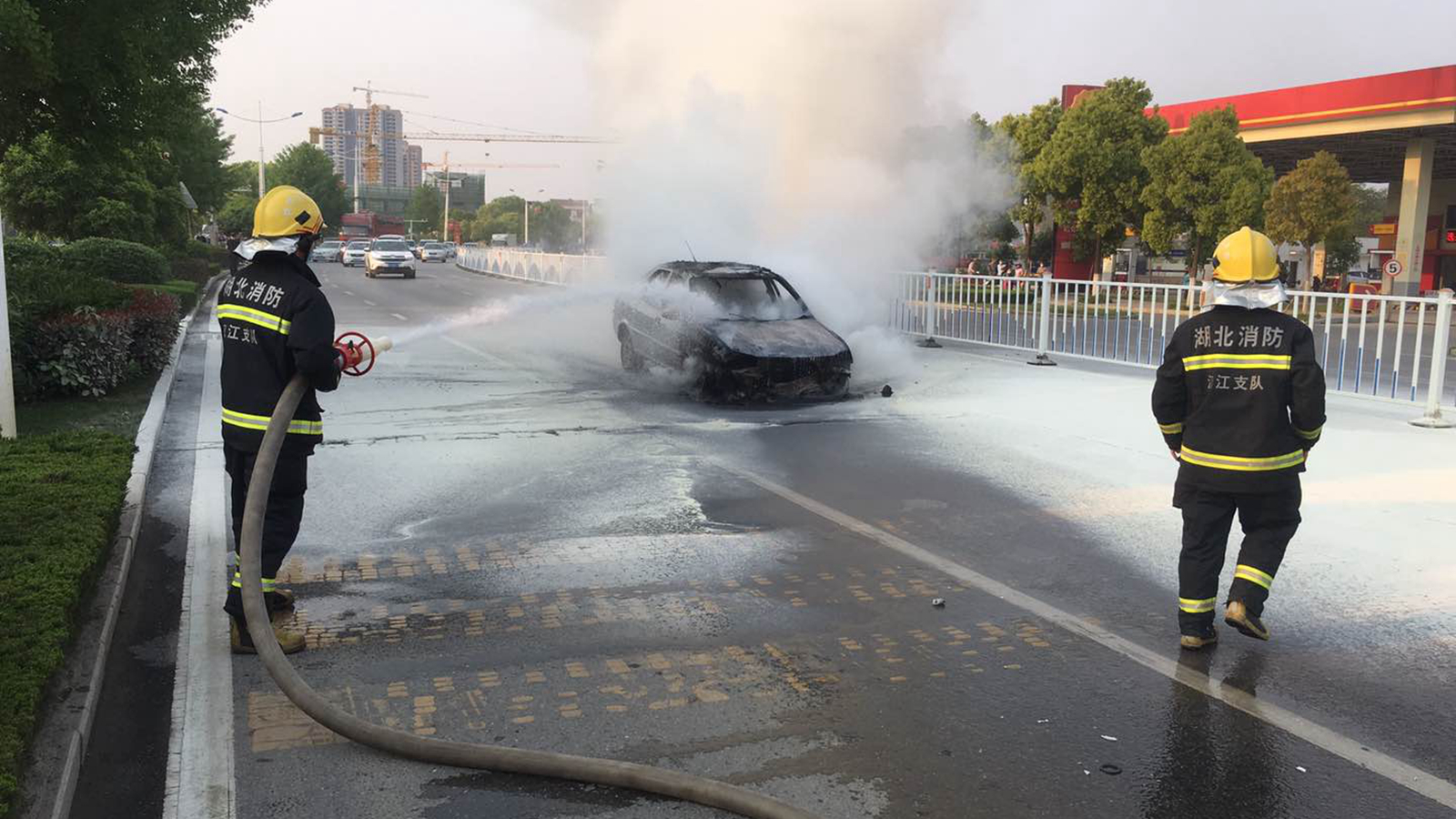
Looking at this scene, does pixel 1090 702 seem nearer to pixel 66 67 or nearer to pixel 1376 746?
pixel 1376 746

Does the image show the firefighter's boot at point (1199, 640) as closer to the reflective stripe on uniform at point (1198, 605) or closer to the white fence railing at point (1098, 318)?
the reflective stripe on uniform at point (1198, 605)

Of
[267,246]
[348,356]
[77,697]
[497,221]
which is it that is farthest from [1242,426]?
[497,221]

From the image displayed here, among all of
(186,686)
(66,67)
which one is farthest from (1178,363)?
(66,67)

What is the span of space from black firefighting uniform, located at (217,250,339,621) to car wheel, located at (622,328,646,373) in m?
8.39

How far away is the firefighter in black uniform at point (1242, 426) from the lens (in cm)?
472

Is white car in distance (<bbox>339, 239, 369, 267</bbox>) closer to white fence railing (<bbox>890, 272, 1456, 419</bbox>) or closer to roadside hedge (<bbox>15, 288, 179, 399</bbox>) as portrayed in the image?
white fence railing (<bbox>890, 272, 1456, 419</bbox>)

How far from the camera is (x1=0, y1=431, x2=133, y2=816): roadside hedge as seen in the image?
3.73 metres

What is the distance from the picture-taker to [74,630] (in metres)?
4.68

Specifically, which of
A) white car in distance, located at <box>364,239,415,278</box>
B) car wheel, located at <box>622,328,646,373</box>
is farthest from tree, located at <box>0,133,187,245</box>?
car wheel, located at <box>622,328,646,373</box>

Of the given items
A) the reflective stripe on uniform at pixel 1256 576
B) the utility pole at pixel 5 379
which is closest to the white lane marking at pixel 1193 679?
the reflective stripe on uniform at pixel 1256 576

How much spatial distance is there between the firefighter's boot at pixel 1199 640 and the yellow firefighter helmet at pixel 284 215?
4.03 meters

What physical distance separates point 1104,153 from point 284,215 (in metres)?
32.7

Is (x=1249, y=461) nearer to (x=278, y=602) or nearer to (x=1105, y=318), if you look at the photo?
(x=278, y=602)

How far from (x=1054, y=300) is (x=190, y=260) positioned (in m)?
27.5
